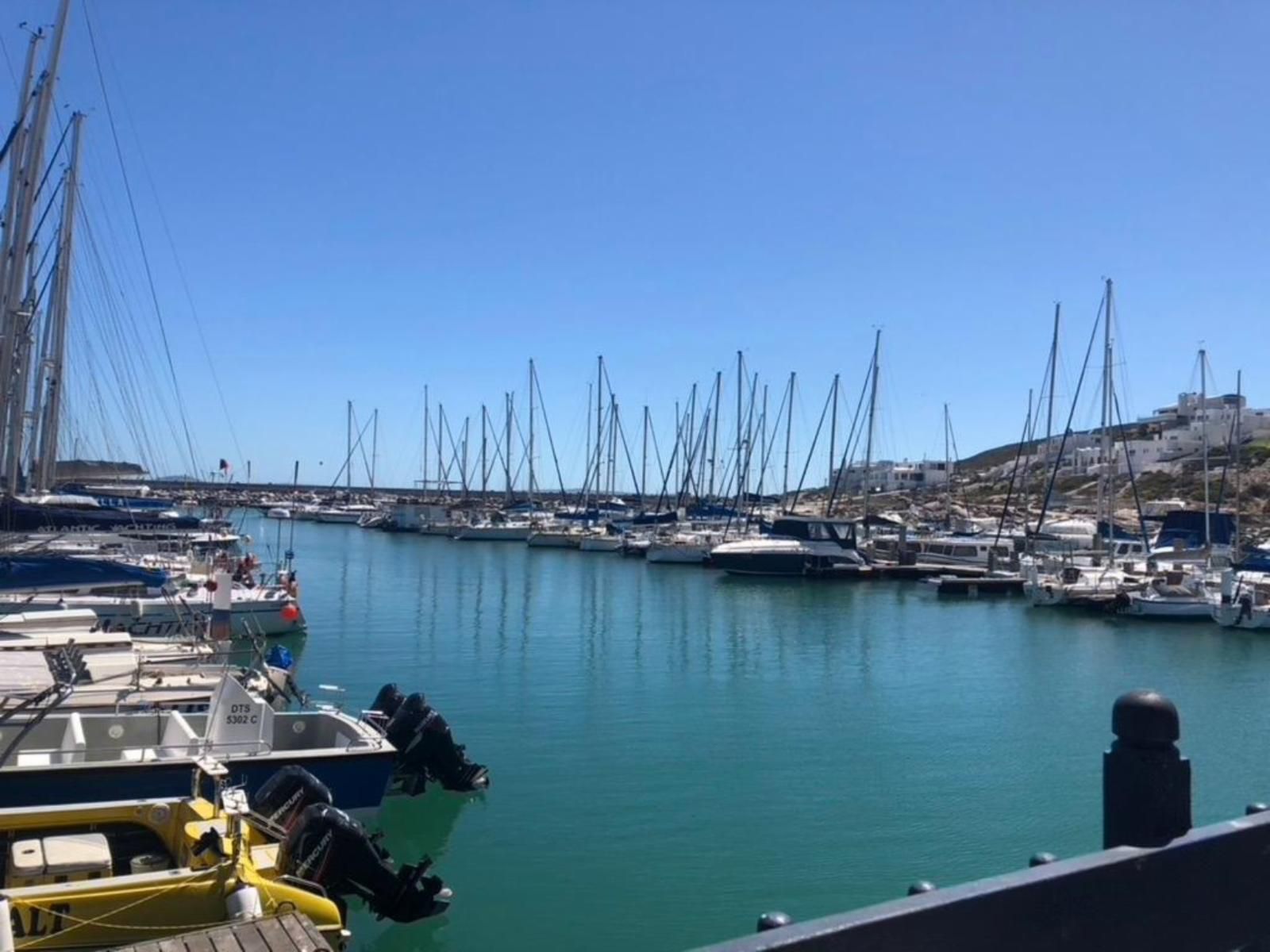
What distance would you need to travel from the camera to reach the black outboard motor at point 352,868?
11.9 m

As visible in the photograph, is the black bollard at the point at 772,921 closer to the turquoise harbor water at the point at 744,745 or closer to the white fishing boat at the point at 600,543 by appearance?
the turquoise harbor water at the point at 744,745

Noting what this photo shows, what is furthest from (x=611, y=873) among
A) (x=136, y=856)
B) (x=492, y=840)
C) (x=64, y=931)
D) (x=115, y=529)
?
(x=115, y=529)

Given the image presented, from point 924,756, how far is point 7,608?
24.6m

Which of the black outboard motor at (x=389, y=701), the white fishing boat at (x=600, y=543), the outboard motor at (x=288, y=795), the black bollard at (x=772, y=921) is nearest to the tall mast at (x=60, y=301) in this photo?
the black outboard motor at (x=389, y=701)

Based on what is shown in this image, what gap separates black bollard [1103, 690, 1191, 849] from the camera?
4.43 metres

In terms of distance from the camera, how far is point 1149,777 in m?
4.46

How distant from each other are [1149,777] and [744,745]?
1976 cm

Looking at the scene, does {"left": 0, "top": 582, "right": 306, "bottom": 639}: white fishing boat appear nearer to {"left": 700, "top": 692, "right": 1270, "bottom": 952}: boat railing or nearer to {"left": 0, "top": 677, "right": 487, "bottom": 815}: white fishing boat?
{"left": 0, "top": 677, "right": 487, "bottom": 815}: white fishing boat

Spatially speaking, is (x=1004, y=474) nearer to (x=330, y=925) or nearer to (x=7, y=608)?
(x=7, y=608)

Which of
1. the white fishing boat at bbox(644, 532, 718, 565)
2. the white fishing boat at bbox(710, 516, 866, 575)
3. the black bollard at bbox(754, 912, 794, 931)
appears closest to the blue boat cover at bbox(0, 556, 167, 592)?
the black bollard at bbox(754, 912, 794, 931)

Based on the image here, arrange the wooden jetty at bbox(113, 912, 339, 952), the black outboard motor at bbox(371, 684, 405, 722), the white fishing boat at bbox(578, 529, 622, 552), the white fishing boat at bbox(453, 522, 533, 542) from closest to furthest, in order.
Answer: the wooden jetty at bbox(113, 912, 339, 952) < the black outboard motor at bbox(371, 684, 405, 722) < the white fishing boat at bbox(578, 529, 622, 552) < the white fishing boat at bbox(453, 522, 533, 542)

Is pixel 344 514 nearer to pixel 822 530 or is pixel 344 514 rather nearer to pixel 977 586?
pixel 822 530

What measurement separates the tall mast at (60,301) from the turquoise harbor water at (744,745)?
14.2m

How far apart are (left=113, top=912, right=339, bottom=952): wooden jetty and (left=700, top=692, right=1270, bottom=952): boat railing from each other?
15.2ft
